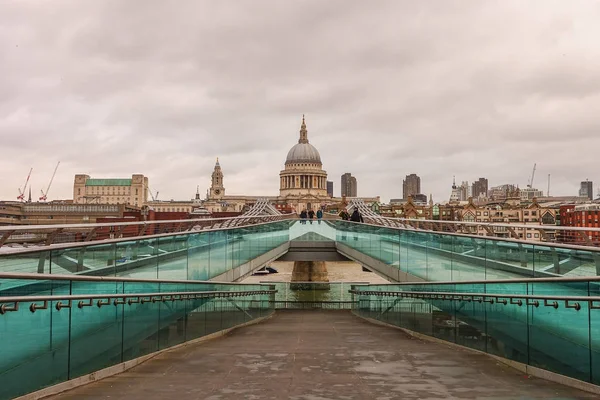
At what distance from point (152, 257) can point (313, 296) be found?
18.3m

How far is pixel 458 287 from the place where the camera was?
1138 centimetres

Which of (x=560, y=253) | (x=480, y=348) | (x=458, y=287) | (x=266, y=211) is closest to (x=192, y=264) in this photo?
(x=458, y=287)

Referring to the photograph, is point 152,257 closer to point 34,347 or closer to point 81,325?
point 81,325

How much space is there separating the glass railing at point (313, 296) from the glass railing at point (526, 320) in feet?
47.6

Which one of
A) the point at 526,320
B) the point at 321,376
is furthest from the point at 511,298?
the point at 321,376

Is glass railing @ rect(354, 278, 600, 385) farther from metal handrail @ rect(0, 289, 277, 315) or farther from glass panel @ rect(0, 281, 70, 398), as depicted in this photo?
glass panel @ rect(0, 281, 70, 398)

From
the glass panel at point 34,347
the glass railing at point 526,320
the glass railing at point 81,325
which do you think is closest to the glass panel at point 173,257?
the glass railing at point 81,325

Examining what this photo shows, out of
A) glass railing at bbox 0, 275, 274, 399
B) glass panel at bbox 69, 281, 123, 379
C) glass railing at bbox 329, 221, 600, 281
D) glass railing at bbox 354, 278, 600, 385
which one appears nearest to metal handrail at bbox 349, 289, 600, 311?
glass railing at bbox 354, 278, 600, 385

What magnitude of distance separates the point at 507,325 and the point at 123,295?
5.08 metres

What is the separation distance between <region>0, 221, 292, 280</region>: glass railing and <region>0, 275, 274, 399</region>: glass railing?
0.33m

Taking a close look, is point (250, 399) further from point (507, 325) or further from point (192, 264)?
point (192, 264)

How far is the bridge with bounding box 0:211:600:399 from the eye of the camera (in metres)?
6.74

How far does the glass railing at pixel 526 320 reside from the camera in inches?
282

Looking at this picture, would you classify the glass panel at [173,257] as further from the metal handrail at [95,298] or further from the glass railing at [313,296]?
the glass railing at [313,296]
